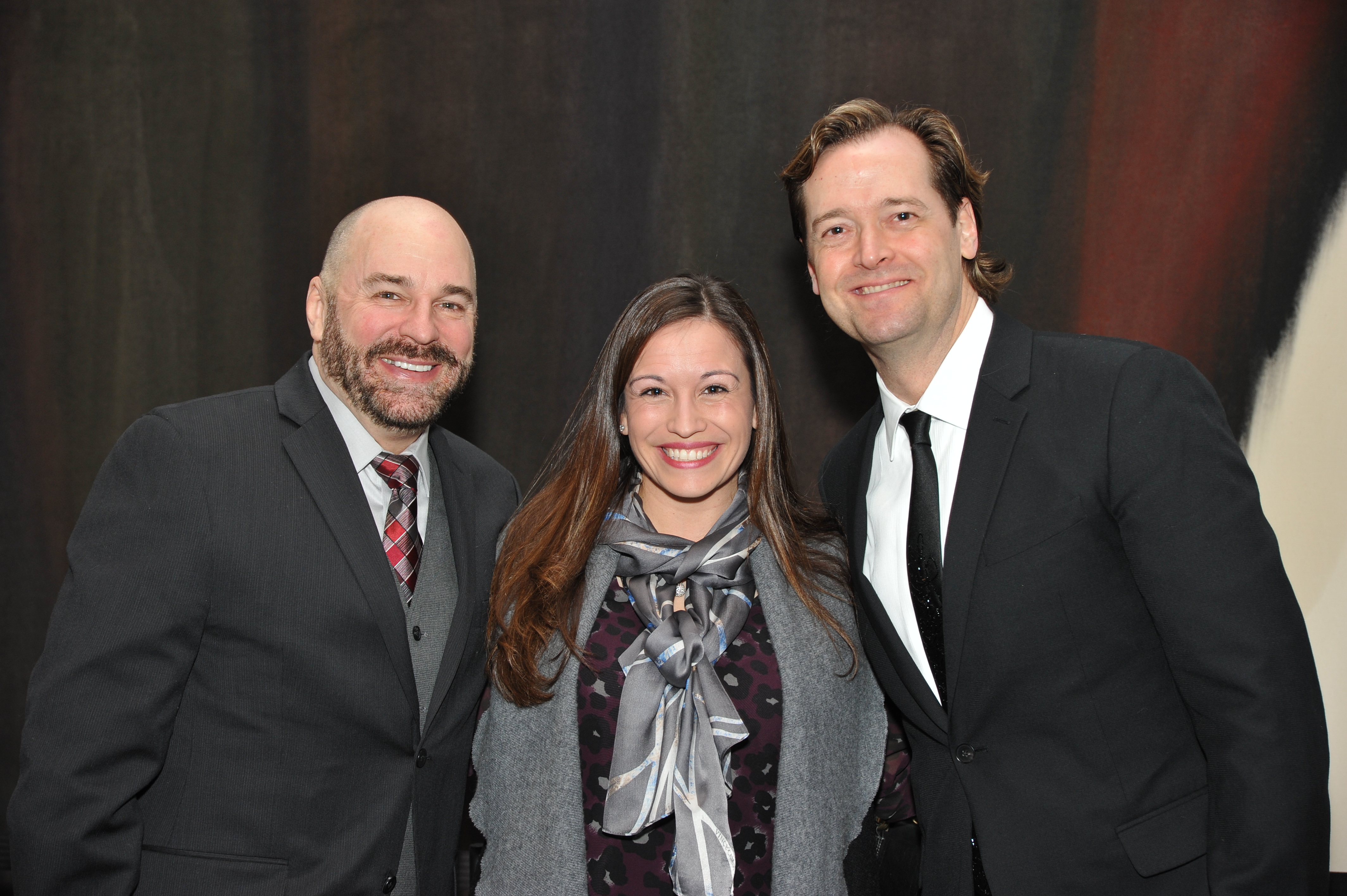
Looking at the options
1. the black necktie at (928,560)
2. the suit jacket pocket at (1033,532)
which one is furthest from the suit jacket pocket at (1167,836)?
the suit jacket pocket at (1033,532)

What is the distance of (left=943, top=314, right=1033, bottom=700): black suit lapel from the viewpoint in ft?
5.41

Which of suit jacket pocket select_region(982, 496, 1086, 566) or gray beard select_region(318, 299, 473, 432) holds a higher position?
gray beard select_region(318, 299, 473, 432)

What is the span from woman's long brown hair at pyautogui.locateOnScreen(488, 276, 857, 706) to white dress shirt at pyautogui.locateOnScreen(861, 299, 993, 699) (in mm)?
165

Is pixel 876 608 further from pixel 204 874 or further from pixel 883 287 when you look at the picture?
pixel 204 874

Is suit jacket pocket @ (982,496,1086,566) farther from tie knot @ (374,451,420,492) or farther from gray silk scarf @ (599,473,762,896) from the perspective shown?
tie knot @ (374,451,420,492)

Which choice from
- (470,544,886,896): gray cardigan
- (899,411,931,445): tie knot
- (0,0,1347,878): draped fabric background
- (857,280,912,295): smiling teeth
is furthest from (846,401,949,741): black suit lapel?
(0,0,1347,878): draped fabric background

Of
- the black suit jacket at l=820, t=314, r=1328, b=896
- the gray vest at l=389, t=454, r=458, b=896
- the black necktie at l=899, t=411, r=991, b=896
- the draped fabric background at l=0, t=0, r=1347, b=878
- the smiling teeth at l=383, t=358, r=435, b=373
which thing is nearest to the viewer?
the black suit jacket at l=820, t=314, r=1328, b=896

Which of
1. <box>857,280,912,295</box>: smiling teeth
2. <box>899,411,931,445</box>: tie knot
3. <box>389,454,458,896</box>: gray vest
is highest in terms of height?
<box>857,280,912,295</box>: smiling teeth

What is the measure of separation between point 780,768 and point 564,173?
7.07ft

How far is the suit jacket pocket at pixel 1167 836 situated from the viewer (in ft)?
5.14

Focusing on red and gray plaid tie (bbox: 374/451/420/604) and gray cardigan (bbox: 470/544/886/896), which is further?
red and gray plaid tie (bbox: 374/451/420/604)

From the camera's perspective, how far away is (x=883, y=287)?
1.83m

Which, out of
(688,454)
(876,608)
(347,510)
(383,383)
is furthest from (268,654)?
(876,608)

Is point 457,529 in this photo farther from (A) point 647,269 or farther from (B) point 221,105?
(B) point 221,105
